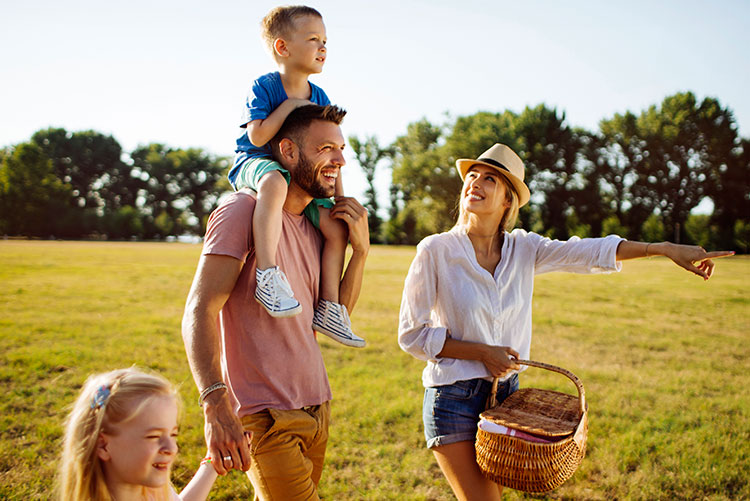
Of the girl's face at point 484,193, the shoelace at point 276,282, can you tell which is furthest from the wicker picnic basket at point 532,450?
the shoelace at point 276,282

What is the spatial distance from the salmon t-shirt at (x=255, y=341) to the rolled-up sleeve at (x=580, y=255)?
1481 mm

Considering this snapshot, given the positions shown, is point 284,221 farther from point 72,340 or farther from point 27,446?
point 72,340

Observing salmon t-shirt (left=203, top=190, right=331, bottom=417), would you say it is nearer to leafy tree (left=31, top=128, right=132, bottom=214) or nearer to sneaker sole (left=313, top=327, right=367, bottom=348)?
sneaker sole (left=313, top=327, right=367, bottom=348)

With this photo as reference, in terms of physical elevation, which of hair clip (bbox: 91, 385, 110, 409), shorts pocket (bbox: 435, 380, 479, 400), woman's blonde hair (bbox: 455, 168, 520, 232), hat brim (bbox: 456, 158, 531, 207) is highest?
hat brim (bbox: 456, 158, 531, 207)

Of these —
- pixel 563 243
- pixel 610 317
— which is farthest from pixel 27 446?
pixel 610 317

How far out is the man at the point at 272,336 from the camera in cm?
203

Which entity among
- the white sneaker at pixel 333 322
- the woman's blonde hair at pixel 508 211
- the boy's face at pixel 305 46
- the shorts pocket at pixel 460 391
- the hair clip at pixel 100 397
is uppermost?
the boy's face at pixel 305 46

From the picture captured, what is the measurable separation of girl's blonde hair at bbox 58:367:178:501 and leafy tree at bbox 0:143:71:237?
235 feet

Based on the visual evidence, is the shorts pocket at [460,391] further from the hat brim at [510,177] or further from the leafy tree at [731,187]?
the leafy tree at [731,187]

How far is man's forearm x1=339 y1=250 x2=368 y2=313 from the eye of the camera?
8.67ft

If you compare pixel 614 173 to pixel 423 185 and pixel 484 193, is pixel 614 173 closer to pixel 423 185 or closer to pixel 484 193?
pixel 423 185

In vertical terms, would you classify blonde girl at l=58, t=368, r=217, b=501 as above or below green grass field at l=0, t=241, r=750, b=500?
above

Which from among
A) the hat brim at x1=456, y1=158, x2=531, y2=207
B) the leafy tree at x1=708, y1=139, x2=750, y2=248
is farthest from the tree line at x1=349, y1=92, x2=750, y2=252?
the hat brim at x1=456, y1=158, x2=531, y2=207

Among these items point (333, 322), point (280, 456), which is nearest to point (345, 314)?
point (333, 322)
